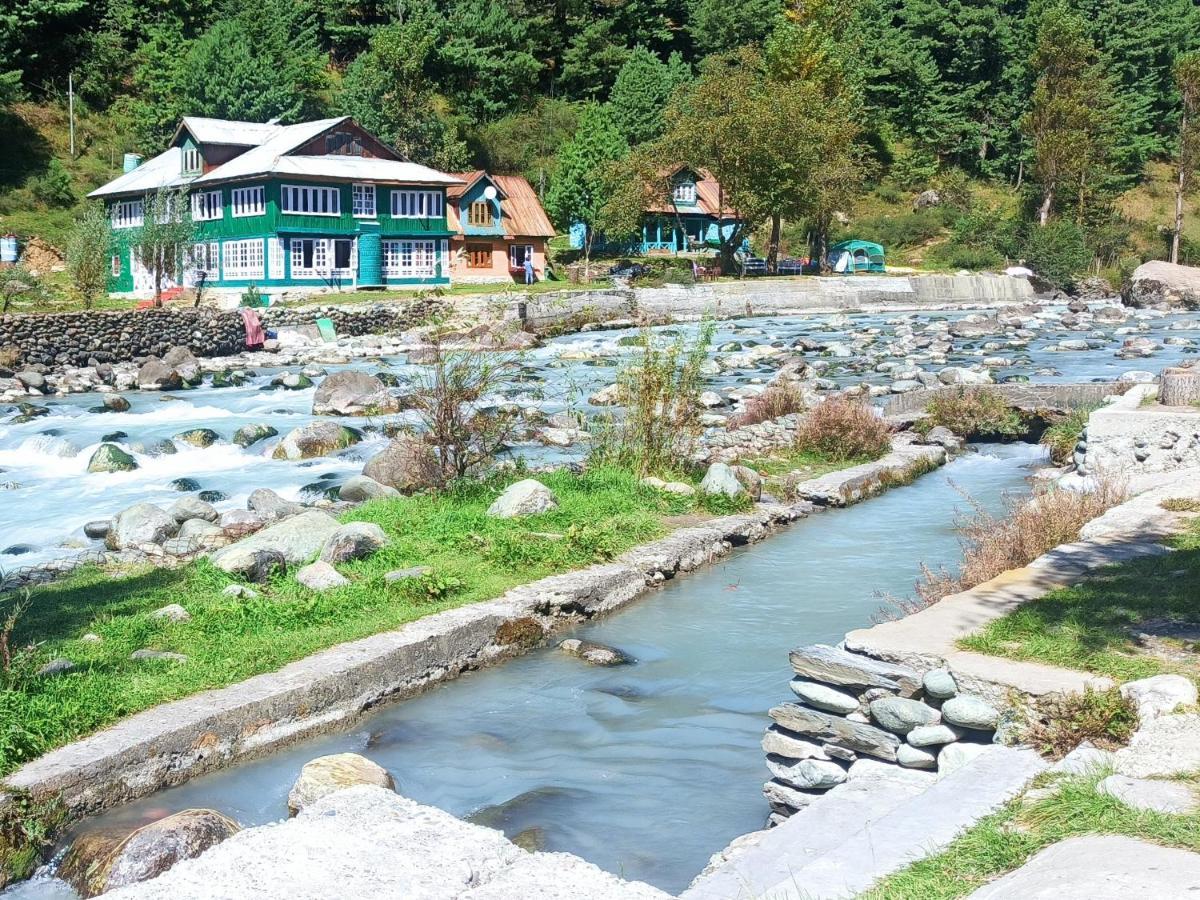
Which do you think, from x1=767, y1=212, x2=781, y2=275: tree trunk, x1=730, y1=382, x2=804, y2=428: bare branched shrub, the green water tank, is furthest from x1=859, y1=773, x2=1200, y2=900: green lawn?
x1=767, y1=212, x2=781, y2=275: tree trunk

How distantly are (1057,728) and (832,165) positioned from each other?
171 feet

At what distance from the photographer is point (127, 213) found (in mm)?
50281

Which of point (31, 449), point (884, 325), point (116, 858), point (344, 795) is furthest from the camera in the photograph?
point (884, 325)

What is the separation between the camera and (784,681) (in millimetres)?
8961

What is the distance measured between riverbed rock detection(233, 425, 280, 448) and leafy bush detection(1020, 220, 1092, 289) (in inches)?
1825

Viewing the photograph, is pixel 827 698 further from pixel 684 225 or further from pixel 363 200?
pixel 684 225

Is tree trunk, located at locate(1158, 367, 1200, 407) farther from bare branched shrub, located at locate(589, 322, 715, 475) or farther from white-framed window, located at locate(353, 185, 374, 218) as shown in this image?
white-framed window, located at locate(353, 185, 374, 218)

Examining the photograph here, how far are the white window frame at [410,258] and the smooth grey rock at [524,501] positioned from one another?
127ft

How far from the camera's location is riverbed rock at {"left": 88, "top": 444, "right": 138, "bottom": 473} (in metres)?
18.6

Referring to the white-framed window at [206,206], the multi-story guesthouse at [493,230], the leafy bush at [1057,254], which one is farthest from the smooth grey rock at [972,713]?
the leafy bush at [1057,254]

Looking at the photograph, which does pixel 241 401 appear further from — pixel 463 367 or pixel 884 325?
pixel 884 325

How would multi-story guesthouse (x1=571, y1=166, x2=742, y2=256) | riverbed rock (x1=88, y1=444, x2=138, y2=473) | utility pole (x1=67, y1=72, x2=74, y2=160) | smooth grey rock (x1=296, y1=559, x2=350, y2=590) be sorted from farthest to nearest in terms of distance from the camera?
multi-story guesthouse (x1=571, y1=166, x2=742, y2=256) < utility pole (x1=67, y1=72, x2=74, y2=160) < riverbed rock (x1=88, y1=444, x2=138, y2=473) < smooth grey rock (x1=296, y1=559, x2=350, y2=590)

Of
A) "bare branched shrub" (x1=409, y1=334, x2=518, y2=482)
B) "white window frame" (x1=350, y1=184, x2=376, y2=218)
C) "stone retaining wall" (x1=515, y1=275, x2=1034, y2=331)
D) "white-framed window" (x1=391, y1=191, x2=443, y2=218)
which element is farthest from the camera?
"white-framed window" (x1=391, y1=191, x2=443, y2=218)

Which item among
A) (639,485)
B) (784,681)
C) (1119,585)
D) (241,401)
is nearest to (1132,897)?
(1119,585)
